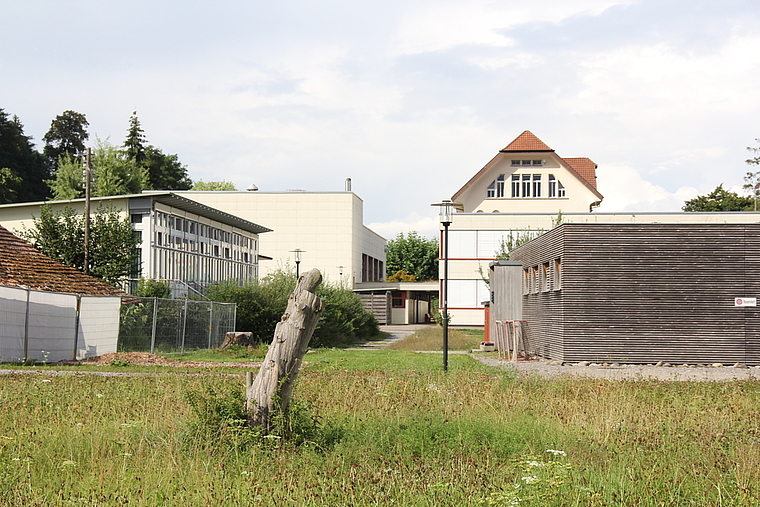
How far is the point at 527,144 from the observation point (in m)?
65.1

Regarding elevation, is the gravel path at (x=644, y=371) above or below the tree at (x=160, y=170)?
below

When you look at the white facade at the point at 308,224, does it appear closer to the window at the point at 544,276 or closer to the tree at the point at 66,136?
the tree at the point at 66,136

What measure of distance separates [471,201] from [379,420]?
5712 centimetres

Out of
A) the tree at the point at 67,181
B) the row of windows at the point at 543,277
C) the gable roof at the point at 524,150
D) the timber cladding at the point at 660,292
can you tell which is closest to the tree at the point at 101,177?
the tree at the point at 67,181

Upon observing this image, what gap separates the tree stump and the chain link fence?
0.67 meters

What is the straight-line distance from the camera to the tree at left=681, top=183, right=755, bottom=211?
70.6 meters

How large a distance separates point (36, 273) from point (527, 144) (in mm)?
46002

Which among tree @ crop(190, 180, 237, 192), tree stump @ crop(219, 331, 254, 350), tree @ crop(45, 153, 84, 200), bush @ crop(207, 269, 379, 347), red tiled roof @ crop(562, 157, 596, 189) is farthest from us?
tree @ crop(190, 180, 237, 192)

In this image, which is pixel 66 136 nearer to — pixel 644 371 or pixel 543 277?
pixel 543 277

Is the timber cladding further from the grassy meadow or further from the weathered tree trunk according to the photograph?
the weathered tree trunk

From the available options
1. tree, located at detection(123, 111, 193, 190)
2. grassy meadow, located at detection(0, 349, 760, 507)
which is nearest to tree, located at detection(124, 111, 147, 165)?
tree, located at detection(123, 111, 193, 190)

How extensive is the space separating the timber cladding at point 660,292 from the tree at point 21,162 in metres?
42.9

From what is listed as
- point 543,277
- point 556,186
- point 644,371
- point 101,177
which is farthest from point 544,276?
point 101,177

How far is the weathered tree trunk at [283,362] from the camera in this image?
8234 millimetres
